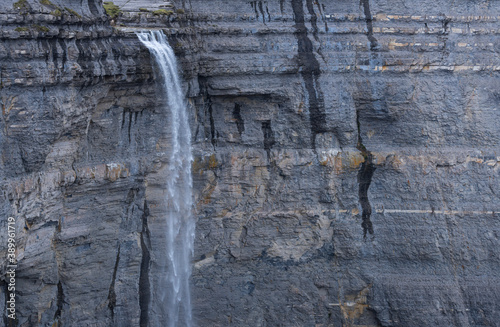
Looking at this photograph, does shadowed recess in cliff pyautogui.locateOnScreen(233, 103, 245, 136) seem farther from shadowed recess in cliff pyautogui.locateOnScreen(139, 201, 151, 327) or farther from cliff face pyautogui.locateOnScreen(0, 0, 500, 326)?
shadowed recess in cliff pyautogui.locateOnScreen(139, 201, 151, 327)

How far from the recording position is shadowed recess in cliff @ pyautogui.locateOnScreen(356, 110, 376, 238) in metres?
17.0

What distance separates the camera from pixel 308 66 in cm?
1666

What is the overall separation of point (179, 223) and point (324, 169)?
16.0 feet

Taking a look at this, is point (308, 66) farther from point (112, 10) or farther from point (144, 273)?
point (144, 273)

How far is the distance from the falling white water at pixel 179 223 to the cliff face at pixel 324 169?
28cm

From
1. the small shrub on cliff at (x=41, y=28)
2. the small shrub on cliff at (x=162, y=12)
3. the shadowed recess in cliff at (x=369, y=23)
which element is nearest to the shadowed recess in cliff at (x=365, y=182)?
the shadowed recess in cliff at (x=369, y=23)

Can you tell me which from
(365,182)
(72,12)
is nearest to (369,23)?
(365,182)

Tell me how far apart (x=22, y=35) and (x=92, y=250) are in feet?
20.5

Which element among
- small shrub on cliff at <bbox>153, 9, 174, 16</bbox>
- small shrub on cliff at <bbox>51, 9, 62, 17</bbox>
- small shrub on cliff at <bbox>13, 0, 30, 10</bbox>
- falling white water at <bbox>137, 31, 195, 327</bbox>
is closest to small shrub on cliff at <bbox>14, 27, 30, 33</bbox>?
small shrub on cliff at <bbox>13, 0, 30, 10</bbox>

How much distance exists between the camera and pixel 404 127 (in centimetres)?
1703

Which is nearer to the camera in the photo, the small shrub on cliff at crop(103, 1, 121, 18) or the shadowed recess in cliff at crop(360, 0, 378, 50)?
the small shrub on cliff at crop(103, 1, 121, 18)

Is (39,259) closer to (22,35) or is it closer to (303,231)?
(22,35)

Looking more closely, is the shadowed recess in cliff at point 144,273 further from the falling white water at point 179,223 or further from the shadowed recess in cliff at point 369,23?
the shadowed recess in cliff at point 369,23

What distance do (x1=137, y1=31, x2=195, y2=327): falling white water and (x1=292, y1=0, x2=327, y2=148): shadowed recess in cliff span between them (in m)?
3.89
